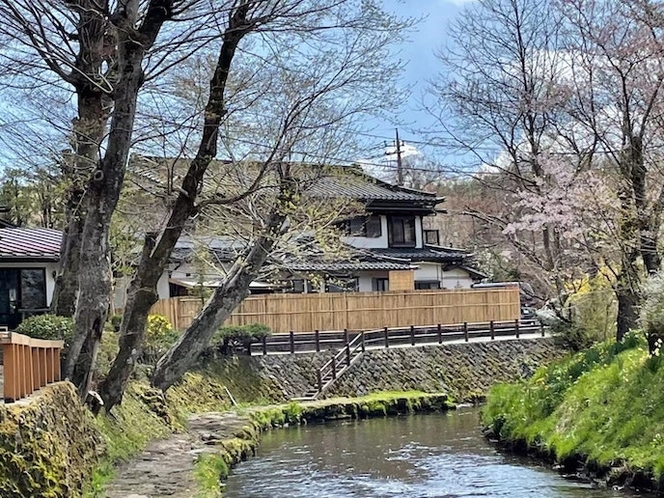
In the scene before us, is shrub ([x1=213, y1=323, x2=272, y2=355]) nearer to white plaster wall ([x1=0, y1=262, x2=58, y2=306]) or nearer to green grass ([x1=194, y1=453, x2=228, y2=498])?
white plaster wall ([x1=0, y1=262, x2=58, y2=306])

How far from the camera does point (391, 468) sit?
14141 mm

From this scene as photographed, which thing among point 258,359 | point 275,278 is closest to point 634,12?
point 275,278

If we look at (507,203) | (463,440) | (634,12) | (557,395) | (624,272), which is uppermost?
(634,12)

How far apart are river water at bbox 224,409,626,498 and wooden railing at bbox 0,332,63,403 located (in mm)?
3782

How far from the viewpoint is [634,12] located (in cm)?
1111

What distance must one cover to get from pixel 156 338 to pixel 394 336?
9.79 metres

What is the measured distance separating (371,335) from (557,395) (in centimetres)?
1269

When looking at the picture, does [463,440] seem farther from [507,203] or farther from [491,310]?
[491,310]

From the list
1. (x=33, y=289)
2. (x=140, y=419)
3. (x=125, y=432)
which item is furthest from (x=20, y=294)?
(x=125, y=432)

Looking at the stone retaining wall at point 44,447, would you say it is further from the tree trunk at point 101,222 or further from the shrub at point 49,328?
the shrub at point 49,328

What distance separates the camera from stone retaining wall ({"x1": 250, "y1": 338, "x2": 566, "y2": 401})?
81.9 ft

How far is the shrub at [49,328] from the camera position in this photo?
1149 centimetres

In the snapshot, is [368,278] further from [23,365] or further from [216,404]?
[23,365]

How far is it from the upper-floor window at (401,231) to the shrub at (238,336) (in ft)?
40.5
